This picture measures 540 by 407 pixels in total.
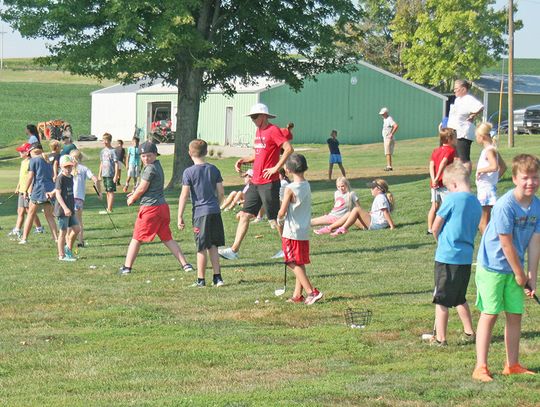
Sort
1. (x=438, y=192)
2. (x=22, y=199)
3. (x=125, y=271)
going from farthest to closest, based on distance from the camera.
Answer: (x=22, y=199) < (x=438, y=192) < (x=125, y=271)

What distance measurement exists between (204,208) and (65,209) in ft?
11.4

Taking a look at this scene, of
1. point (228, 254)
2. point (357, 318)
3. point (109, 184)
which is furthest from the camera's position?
point (109, 184)

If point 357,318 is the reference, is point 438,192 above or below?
above

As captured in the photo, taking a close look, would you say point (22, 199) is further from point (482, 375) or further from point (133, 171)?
point (482, 375)

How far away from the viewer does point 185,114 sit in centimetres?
3164

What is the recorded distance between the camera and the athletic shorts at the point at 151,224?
13.6 metres

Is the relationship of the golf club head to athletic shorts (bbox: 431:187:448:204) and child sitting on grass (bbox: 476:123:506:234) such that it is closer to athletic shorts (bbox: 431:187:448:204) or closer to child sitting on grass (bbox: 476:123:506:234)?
child sitting on grass (bbox: 476:123:506:234)

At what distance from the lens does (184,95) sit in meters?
31.6

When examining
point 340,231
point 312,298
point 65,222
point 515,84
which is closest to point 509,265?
point 312,298

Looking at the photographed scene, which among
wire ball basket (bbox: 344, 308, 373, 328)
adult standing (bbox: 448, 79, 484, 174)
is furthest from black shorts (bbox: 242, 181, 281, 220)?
wire ball basket (bbox: 344, 308, 373, 328)

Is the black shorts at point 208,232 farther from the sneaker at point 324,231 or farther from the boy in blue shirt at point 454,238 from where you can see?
the sneaker at point 324,231

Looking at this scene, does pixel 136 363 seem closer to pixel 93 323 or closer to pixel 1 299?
pixel 93 323

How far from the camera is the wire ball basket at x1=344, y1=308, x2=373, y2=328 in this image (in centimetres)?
976

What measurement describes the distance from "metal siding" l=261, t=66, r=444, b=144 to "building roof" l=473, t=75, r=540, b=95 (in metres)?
12.3
